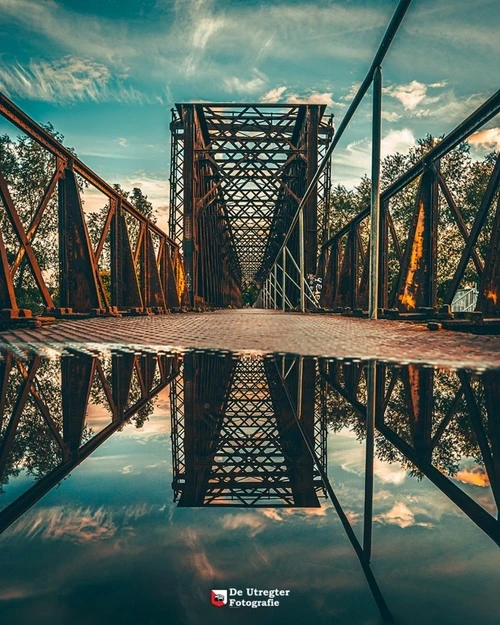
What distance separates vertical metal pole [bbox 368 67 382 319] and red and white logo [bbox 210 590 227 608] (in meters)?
7.24

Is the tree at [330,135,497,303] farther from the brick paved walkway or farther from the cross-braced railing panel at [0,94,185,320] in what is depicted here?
the brick paved walkway

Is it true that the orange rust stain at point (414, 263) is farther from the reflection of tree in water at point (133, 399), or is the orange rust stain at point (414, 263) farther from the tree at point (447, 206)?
the tree at point (447, 206)

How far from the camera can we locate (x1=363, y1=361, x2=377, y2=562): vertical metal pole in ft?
2.60

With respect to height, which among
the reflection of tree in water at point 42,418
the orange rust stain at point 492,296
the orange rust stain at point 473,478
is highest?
the orange rust stain at point 492,296

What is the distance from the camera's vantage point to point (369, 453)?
137 centimetres

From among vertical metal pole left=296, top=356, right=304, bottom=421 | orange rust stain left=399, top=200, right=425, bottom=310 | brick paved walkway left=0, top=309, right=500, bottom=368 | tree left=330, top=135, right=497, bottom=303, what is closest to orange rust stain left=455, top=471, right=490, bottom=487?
vertical metal pole left=296, top=356, right=304, bottom=421

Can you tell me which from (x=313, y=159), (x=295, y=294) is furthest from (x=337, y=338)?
(x=295, y=294)

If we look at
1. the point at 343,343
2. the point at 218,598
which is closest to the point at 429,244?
the point at 343,343

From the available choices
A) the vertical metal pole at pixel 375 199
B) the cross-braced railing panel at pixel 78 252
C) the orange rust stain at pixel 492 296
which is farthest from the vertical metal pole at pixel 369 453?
the vertical metal pole at pixel 375 199

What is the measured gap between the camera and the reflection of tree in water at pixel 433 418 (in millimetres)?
1328

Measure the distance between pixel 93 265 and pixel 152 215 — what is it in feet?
143

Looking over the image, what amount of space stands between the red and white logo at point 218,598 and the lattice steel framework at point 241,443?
0.31m

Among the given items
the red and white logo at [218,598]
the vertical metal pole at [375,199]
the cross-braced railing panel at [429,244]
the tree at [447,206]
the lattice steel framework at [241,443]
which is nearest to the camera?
the red and white logo at [218,598]

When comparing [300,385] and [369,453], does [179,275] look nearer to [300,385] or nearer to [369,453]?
[300,385]
